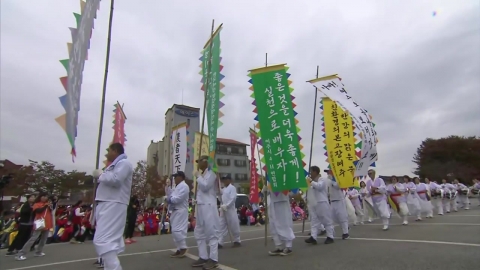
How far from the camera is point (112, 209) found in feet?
14.4

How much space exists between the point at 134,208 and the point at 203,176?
6886 millimetres

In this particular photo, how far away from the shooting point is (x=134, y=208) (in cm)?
1224

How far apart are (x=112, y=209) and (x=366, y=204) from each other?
12.6 meters

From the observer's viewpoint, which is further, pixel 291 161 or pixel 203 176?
pixel 291 161

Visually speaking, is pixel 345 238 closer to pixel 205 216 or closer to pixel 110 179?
pixel 205 216

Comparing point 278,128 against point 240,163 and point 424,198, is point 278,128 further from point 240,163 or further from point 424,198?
point 240,163

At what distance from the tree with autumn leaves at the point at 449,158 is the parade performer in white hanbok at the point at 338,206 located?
3480 centimetres

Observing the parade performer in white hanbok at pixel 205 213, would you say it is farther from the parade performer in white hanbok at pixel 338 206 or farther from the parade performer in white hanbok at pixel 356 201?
the parade performer in white hanbok at pixel 356 201

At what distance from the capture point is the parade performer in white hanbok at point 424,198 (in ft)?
46.9

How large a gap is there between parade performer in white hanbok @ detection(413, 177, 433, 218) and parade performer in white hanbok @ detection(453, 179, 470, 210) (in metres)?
4.94

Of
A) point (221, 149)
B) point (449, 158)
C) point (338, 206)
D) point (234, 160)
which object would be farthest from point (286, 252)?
point (234, 160)

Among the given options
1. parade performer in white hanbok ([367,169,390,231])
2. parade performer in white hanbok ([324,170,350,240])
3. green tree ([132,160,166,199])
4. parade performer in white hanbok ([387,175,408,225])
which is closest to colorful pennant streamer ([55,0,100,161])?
parade performer in white hanbok ([324,170,350,240])

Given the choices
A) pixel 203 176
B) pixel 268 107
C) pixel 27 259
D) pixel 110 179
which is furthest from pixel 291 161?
pixel 27 259

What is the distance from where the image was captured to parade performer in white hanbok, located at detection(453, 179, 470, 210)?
1881cm
